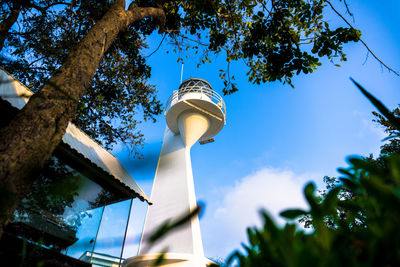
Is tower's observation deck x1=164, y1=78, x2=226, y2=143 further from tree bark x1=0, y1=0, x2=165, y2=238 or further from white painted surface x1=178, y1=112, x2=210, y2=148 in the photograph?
tree bark x1=0, y1=0, x2=165, y2=238

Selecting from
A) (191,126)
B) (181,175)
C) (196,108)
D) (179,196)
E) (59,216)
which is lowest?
(59,216)

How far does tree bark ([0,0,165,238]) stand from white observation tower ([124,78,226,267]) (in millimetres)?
4165

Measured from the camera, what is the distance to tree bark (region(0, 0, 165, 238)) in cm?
100

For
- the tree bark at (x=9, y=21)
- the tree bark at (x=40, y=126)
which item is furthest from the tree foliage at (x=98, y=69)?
the tree bark at (x=40, y=126)

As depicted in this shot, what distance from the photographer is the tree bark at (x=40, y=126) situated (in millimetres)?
1005

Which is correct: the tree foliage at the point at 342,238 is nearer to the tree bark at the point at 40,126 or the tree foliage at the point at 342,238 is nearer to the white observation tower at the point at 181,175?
the tree bark at the point at 40,126

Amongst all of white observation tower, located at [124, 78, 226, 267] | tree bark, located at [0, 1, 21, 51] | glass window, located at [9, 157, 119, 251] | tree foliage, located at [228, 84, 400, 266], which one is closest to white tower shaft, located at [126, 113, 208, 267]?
white observation tower, located at [124, 78, 226, 267]

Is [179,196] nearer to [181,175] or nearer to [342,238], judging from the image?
[181,175]

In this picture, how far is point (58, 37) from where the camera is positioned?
293 inches

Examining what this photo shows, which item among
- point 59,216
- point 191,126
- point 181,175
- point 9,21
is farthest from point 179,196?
point 9,21

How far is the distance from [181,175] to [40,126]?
356 inches

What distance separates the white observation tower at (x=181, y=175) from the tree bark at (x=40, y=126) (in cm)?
417

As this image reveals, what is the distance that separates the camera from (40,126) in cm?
135

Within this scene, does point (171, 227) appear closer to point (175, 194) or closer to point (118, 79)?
point (118, 79)
